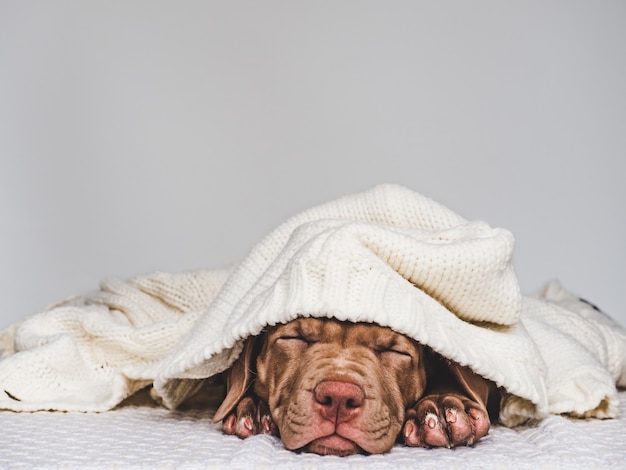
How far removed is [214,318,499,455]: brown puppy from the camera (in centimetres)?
225

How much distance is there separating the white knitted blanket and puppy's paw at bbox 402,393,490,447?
9 cm

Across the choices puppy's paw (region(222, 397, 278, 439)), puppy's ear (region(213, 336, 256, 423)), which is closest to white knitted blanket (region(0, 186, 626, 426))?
puppy's ear (region(213, 336, 256, 423))

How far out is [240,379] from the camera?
8.49 ft

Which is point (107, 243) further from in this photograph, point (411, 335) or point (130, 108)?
point (411, 335)

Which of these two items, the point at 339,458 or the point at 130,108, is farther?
the point at 130,108

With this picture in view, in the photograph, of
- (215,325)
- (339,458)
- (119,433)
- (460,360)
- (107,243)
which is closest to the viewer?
(339,458)

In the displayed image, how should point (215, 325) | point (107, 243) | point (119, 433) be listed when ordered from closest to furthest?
point (119, 433), point (215, 325), point (107, 243)

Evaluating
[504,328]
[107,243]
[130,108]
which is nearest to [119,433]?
[504,328]

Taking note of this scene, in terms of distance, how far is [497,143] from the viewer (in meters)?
5.28

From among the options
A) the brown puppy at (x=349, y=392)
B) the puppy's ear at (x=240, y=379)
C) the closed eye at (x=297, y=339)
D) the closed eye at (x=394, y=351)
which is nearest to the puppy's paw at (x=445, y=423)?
the brown puppy at (x=349, y=392)

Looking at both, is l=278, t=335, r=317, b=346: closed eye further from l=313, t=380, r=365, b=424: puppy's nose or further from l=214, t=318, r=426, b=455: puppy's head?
l=313, t=380, r=365, b=424: puppy's nose

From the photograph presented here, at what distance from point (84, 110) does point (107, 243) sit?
2.30ft

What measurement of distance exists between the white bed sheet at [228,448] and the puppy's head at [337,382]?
0.15 feet

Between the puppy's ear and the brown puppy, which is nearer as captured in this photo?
the brown puppy
